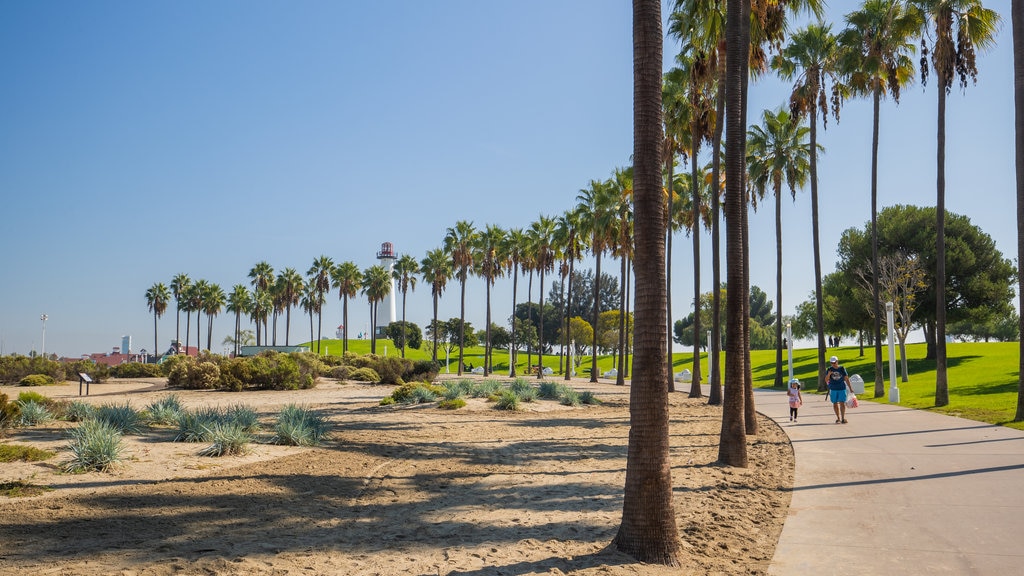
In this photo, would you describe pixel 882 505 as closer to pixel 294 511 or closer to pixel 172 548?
pixel 294 511

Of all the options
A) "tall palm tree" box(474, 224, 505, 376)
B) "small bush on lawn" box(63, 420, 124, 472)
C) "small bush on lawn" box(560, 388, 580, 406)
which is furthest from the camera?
"tall palm tree" box(474, 224, 505, 376)

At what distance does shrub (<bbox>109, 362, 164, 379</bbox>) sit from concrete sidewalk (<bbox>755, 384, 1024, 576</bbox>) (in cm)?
5020

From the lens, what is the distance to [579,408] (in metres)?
25.2

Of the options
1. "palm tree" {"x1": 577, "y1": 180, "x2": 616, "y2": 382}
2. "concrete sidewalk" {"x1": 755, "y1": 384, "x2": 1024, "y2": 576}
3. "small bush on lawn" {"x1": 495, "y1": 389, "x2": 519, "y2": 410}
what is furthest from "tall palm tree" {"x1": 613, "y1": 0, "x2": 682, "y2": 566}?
"palm tree" {"x1": 577, "y1": 180, "x2": 616, "y2": 382}

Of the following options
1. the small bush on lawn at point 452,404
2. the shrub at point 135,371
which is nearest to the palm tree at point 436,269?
the shrub at point 135,371

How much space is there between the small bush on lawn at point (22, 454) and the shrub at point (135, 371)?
44.7 m

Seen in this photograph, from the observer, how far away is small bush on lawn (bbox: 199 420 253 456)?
11625mm

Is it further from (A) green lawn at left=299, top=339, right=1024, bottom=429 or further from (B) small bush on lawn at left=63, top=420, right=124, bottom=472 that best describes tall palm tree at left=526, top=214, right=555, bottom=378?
(B) small bush on lawn at left=63, top=420, right=124, bottom=472

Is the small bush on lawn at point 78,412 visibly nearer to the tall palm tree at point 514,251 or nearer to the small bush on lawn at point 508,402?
the small bush on lawn at point 508,402

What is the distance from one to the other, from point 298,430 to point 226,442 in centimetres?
176

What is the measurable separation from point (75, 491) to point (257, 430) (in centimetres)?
538

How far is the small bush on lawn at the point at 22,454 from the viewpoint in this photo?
1008 centimetres

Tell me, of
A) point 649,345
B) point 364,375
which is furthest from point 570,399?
point 649,345

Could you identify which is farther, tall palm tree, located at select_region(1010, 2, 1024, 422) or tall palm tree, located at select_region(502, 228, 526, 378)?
tall palm tree, located at select_region(502, 228, 526, 378)
